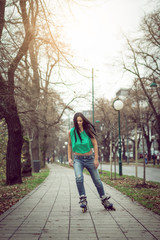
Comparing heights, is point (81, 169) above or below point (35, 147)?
below

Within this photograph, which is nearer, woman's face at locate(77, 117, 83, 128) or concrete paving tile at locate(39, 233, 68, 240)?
concrete paving tile at locate(39, 233, 68, 240)

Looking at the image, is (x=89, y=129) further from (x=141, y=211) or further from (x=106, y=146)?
(x=106, y=146)

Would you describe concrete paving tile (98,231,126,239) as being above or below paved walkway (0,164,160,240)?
above

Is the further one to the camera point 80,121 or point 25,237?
point 80,121

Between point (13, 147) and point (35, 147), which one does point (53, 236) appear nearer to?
point (13, 147)

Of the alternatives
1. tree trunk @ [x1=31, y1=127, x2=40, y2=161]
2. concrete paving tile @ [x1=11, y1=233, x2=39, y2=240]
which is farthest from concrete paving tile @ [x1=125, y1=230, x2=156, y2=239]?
tree trunk @ [x1=31, y1=127, x2=40, y2=161]

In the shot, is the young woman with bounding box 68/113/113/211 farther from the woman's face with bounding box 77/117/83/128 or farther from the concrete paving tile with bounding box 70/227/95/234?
the concrete paving tile with bounding box 70/227/95/234

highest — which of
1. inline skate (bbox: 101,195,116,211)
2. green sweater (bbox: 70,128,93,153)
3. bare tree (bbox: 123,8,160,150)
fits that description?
bare tree (bbox: 123,8,160,150)

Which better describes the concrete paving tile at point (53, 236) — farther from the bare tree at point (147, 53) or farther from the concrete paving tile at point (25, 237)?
the bare tree at point (147, 53)

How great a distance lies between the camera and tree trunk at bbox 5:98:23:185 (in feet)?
36.1

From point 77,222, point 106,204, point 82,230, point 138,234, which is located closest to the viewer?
point 138,234

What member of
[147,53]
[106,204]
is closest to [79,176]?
[106,204]

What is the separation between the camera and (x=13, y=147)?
1130 cm

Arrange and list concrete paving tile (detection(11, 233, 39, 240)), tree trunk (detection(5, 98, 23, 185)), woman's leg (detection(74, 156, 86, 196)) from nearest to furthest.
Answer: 1. concrete paving tile (detection(11, 233, 39, 240))
2. woman's leg (detection(74, 156, 86, 196))
3. tree trunk (detection(5, 98, 23, 185))
